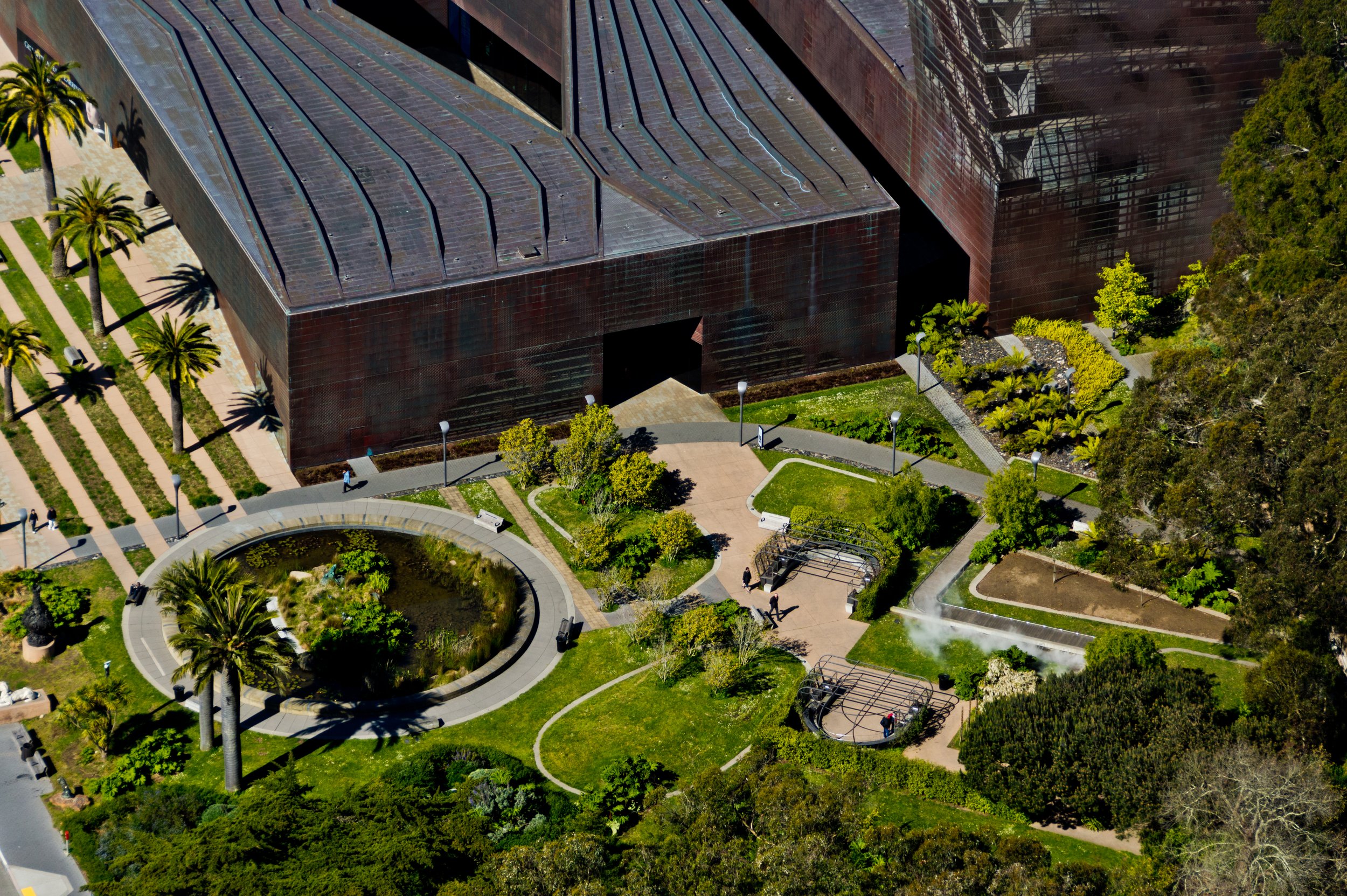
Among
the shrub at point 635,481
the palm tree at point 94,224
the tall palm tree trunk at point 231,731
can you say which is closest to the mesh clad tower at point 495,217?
the palm tree at point 94,224

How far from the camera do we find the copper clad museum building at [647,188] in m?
83.6

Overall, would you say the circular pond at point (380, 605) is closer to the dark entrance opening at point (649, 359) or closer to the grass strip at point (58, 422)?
the grass strip at point (58, 422)

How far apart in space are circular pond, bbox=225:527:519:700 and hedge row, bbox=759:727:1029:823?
12.4m

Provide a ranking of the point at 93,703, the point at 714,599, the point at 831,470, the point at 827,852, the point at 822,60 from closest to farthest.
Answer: the point at 827,852, the point at 93,703, the point at 714,599, the point at 831,470, the point at 822,60

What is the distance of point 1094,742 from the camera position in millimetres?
65625

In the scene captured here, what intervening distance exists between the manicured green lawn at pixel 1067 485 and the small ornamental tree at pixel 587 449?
16.8 meters

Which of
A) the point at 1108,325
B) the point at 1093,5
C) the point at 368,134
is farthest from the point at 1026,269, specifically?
the point at 368,134

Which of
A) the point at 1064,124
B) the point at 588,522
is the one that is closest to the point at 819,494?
the point at 588,522

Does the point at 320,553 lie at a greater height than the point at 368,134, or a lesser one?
lesser

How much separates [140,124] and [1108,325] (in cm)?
4637

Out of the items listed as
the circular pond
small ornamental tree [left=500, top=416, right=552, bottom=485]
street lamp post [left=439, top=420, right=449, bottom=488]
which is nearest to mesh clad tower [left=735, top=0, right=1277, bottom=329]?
small ornamental tree [left=500, top=416, right=552, bottom=485]

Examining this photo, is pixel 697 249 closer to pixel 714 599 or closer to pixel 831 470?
pixel 831 470

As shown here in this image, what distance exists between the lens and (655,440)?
285 feet

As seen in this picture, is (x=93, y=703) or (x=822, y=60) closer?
(x=93, y=703)
